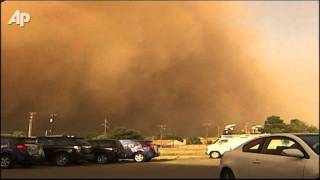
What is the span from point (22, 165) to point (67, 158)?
3.13 m

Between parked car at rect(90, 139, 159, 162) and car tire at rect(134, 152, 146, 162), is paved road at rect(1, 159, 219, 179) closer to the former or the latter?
parked car at rect(90, 139, 159, 162)

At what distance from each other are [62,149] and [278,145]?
1574 cm

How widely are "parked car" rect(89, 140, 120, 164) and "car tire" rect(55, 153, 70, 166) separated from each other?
2.25 metres

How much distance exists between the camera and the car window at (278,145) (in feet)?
30.3

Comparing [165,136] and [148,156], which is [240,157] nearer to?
[148,156]

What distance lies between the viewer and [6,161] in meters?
20.2

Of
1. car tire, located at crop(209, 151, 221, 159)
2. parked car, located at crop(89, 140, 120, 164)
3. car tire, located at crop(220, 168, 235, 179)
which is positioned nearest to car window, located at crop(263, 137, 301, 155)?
car tire, located at crop(220, 168, 235, 179)

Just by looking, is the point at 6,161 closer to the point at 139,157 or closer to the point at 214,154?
the point at 139,157

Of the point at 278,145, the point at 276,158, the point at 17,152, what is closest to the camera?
the point at 276,158

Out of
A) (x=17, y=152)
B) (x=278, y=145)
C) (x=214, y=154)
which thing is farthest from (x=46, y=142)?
(x=278, y=145)

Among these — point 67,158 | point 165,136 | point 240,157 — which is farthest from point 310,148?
point 165,136

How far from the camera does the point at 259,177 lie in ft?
30.6

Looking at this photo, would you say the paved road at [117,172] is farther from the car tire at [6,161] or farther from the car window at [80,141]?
the car window at [80,141]

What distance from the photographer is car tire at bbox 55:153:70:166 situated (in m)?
23.5
